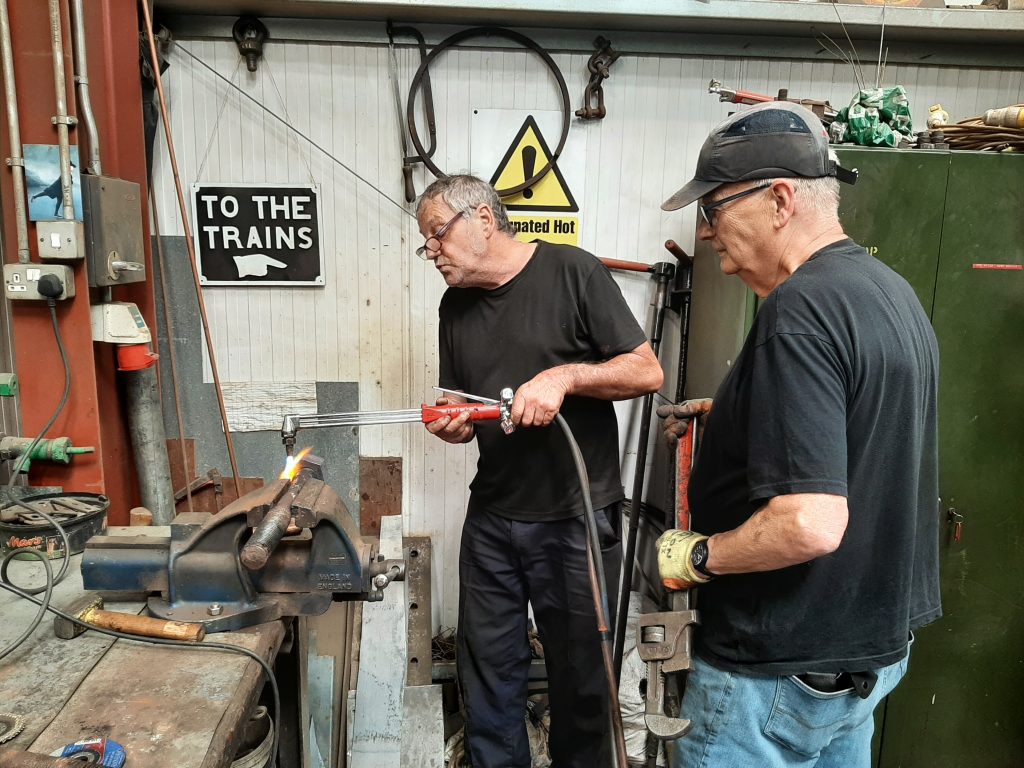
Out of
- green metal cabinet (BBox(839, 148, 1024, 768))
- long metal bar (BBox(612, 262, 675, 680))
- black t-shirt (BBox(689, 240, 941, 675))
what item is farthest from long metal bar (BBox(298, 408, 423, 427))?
green metal cabinet (BBox(839, 148, 1024, 768))

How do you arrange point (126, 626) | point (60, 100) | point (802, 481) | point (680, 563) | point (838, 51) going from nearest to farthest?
point (802, 481) < point (126, 626) < point (680, 563) < point (60, 100) < point (838, 51)

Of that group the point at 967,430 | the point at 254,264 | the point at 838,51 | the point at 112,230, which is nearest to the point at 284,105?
the point at 254,264

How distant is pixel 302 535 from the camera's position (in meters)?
1.17

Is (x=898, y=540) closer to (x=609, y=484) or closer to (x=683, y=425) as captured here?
(x=683, y=425)

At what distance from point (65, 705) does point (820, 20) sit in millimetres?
2428

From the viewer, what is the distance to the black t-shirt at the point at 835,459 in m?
0.97

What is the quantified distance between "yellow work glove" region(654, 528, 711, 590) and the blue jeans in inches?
5.9

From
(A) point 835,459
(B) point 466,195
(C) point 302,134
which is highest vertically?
(C) point 302,134

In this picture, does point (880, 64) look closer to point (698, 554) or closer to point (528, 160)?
point (528, 160)

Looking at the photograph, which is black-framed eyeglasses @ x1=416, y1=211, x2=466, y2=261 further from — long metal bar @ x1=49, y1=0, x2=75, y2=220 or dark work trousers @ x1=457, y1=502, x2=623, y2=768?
long metal bar @ x1=49, y1=0, x2=75, y2=220

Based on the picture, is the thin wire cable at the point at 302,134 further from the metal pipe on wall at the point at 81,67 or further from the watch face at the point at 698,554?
the watch face at the point at 698,554

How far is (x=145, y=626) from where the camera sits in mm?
1046

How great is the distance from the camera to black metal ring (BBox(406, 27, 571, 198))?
2.12 m

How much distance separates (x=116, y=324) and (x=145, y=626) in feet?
3.27
